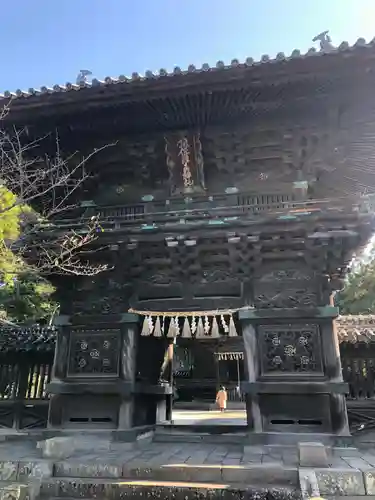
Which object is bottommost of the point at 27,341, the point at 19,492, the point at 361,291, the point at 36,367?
the point at 19,492

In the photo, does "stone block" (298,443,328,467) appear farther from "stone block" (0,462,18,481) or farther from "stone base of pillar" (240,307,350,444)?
"stone block" (0,462,18,481)

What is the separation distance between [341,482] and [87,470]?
3.85m

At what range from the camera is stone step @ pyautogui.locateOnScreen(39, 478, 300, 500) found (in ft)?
17.7

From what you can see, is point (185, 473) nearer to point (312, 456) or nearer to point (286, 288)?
point (312, 456)

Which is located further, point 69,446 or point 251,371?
point 251,371

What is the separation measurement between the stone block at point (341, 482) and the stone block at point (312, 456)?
290mm

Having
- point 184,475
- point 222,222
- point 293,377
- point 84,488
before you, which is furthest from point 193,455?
point 222,222

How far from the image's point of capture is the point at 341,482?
5352mm

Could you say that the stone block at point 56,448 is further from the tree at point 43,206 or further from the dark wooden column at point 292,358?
the dark wooden column at point 292,358

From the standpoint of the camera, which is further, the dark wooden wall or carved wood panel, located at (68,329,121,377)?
the dark wooden wall

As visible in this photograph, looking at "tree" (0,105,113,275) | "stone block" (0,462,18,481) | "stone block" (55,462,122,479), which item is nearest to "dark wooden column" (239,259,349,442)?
"stone block" (55,462,122,479)

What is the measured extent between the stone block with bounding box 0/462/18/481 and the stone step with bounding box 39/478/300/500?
23.8 inches

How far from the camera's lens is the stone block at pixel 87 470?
6020 mm

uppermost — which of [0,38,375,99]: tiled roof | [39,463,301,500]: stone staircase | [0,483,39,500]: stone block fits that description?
[0,38,375,99]: tiled roof
